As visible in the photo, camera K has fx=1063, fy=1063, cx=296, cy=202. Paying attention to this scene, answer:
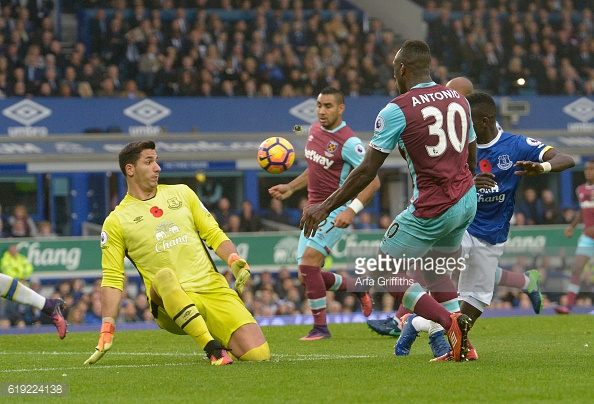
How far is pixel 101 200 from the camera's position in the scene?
19.1m

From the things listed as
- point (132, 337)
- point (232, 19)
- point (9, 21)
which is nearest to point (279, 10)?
point (232, 19)

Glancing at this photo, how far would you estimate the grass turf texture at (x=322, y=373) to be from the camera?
574 cm

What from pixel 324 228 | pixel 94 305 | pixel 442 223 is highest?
pixel 442 223

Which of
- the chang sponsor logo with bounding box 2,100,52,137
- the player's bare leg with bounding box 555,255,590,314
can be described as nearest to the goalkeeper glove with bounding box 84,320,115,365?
the player's bare leg with bounding box 555,255,590,314

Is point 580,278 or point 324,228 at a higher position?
point 324,228

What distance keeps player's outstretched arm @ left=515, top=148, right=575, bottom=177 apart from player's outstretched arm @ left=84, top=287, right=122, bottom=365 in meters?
2.94

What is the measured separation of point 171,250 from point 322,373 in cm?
160

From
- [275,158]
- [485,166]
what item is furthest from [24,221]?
[485,166]

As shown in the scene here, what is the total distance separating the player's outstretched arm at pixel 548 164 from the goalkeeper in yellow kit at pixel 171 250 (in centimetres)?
213

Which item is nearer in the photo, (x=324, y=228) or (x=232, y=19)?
(x=324, y=228)

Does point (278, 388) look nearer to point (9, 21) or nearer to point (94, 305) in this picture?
point (94, 305)

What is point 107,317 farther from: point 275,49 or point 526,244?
point 275,49

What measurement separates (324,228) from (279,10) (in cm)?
1393

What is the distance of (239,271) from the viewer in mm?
7148
